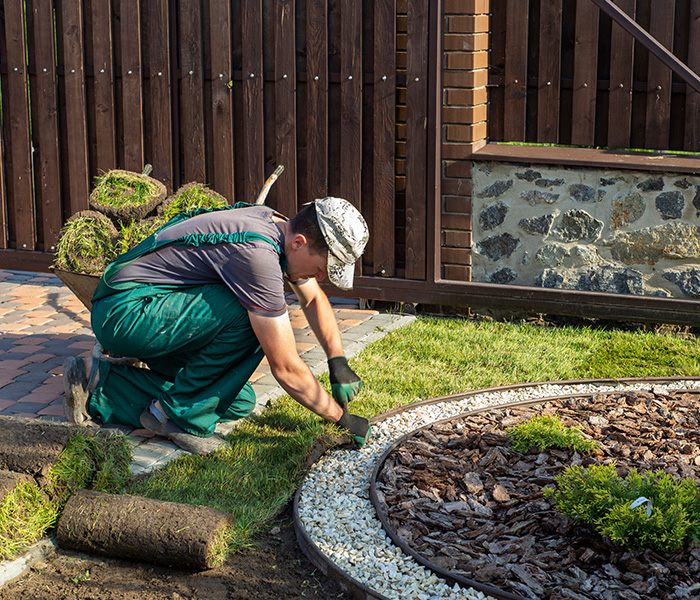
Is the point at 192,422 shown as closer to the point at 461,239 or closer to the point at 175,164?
the point at 461,239

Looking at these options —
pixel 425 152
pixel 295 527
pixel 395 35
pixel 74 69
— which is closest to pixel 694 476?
pixel 295 527

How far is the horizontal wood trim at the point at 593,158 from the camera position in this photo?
5.92 meters

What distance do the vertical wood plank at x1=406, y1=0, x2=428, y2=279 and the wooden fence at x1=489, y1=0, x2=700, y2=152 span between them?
2.37 feet

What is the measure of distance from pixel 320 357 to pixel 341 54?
2.16m

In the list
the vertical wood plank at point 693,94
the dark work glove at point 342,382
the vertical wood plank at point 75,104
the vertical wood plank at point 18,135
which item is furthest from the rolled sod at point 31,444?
the vertical wood plank at point 693,94

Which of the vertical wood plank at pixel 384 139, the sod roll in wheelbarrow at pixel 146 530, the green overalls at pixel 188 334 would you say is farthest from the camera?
the vertical wood plank at pixel 384 139

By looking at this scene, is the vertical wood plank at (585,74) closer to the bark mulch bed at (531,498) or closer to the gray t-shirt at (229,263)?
the bark mulch bed at (531,498)

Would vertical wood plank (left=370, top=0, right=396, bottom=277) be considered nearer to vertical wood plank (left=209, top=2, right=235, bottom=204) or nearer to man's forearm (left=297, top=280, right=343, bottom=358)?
vertical wood plank (left=209, top=2, right=235, bottom=204)

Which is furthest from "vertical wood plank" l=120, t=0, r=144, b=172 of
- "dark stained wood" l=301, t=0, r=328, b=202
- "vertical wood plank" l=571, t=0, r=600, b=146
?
"vertical wood plank" l=571, t=0, r=600, b=146

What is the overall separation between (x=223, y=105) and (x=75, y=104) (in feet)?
3.99

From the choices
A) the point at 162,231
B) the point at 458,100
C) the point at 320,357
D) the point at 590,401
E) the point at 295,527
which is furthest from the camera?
the point at 458,100

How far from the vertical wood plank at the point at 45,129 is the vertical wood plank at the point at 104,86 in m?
0.35

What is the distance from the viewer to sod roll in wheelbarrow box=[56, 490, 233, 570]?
11.0 feet

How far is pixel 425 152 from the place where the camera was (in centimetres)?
638
